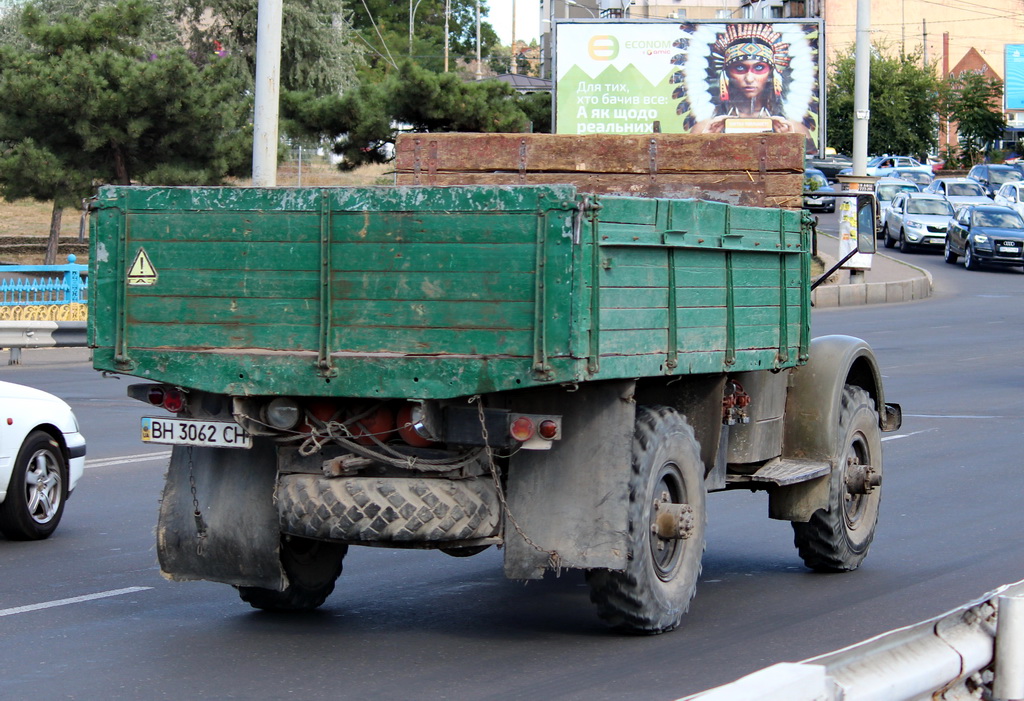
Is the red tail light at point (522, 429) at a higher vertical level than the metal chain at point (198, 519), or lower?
higher

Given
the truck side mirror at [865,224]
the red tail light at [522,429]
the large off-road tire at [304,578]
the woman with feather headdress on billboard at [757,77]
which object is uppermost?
the woman with feather headdress on billboard at [757,77]

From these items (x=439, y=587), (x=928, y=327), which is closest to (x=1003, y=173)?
(x=928, y=327)

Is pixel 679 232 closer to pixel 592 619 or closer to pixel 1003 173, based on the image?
pixel 592 619

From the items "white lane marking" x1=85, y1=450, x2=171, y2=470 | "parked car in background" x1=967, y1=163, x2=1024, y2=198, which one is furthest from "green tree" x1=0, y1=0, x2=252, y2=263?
"parked car in background" x1=967, y1=163, x2=1024, y2=198

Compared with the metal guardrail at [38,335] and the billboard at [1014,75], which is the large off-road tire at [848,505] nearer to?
the metal guardrail at [38,335]

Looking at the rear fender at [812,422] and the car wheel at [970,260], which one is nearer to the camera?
the rear fender at [812,422]

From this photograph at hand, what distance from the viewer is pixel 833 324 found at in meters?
28.5

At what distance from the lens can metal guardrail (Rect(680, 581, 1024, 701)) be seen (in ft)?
11.0

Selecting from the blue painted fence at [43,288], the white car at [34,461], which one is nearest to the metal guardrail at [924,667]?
the white car at [34,461]

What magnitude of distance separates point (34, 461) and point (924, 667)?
6956 millimetres

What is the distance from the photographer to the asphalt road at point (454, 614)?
607cm

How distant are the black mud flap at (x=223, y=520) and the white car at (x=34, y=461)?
2928 millimetres

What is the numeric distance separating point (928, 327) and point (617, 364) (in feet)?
76.3

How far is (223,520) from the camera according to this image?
6750 millimetres
